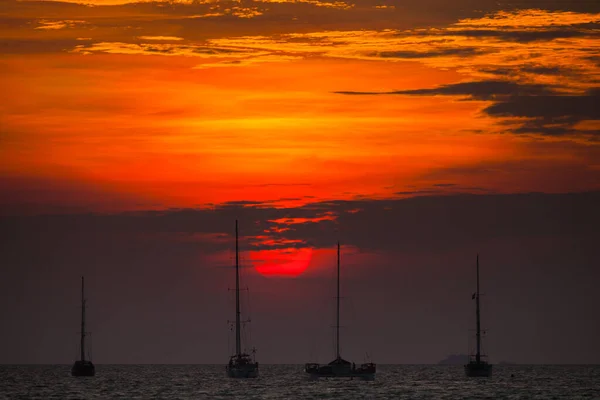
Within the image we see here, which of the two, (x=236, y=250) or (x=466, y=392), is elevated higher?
(x=236, y=250)

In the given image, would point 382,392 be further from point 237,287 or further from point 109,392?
point 109,392

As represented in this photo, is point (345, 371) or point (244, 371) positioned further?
point (244, 371)

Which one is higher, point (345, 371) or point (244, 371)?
point (345, 371)

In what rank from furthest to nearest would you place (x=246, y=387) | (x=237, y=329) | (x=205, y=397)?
(x=246, y=387) < (x=237, y=329) < (x=205, y=397)

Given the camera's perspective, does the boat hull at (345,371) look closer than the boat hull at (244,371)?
Yes

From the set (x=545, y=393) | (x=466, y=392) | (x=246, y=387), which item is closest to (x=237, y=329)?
(x=246, y=387)

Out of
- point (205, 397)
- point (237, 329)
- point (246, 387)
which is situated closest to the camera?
point (205, 397)

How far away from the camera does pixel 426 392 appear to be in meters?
191

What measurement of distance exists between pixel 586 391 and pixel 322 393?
45.8m

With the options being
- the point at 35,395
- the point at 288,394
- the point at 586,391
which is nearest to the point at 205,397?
the point at 288,394

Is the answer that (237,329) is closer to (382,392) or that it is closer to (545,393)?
(382,392)

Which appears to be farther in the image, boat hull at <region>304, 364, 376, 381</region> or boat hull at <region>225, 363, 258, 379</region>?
boat hull at <region>225, 363, 258, 379</region>

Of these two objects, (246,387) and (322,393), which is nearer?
(322,393)

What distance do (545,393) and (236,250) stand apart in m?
48.7
